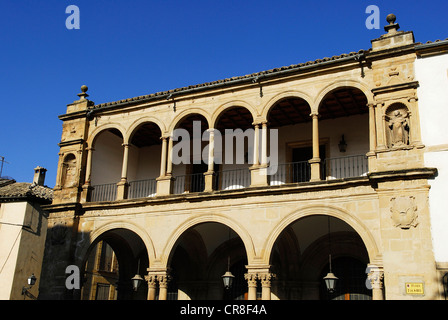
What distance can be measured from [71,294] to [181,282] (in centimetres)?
352

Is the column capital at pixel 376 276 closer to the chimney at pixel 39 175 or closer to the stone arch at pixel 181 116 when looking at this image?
the stone arch at pixel 181 116

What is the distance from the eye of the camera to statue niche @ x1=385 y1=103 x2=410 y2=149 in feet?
41.6

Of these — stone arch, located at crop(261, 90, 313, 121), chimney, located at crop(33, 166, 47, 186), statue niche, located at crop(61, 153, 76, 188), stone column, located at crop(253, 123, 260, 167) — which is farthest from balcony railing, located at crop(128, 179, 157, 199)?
chimney, located at crop(33, 166, 47, 186)

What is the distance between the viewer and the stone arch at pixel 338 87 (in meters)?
13.5

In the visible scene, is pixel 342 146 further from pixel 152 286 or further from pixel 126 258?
pixel 126 258

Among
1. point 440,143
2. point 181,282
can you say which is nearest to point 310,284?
point 181,282

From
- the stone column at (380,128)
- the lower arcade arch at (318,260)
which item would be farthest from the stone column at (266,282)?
the stone column at (380,128)

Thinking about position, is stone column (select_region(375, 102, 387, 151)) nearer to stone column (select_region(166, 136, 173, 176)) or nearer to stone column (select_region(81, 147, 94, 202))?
stone column (select_region(166, 136, 173, 176))

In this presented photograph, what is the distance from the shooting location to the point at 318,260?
15578 millimetres

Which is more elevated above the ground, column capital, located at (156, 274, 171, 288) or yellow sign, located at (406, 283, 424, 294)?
column capital, located at (156, 274, 171, 288)

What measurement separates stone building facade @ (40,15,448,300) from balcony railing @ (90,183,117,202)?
0.05 meters

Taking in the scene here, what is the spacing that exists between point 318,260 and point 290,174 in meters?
2.58

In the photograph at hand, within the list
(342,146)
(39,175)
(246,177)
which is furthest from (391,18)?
(39,175)
